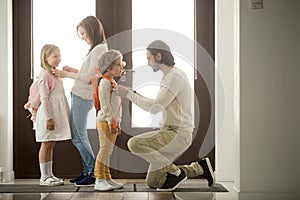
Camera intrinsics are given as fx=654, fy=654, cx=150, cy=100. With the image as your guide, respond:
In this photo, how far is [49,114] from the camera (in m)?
4.80

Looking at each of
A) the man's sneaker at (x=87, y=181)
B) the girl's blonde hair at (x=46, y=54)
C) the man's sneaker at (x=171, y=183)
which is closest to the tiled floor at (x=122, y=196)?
the man's sneaker at (x=171, y=183)

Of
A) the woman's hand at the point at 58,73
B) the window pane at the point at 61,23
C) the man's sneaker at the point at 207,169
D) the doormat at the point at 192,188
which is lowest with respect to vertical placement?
the doormat at the point at 192,188

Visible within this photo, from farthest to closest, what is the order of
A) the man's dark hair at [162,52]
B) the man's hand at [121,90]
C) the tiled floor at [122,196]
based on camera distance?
the man's dark hair at [162,52]
the man's hand at [121,90]
the tiled floor at [122,196]

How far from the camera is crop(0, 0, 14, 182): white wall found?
526 centimetres

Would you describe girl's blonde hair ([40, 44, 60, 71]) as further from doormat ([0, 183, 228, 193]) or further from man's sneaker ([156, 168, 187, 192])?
man's sneaker ([156, 168, 187, 192])

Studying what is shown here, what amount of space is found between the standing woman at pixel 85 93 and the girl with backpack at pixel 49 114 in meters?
0.07

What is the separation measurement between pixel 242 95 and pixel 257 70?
0.60 ft

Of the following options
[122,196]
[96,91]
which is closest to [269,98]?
[122,196]

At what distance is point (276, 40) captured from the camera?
408 centimetres

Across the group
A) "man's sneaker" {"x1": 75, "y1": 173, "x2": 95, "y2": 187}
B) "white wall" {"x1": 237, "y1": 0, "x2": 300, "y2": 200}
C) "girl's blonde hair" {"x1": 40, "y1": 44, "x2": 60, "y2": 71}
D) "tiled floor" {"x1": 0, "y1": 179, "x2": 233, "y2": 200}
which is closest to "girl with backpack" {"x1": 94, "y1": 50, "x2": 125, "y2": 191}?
"tiled floor" {"x1": 0, "y1": 179, "x2": 233, "y2": 200}

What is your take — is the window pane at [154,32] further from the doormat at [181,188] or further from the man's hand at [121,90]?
the man's hand at [121,90]

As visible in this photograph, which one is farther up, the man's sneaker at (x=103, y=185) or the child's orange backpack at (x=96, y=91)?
the child's orange backpack at (x=96, y=91)

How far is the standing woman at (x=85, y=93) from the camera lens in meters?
4.84

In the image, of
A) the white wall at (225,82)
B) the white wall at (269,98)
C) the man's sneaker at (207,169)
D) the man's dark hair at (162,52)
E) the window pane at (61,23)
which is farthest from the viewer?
the window pane at (61,23)
